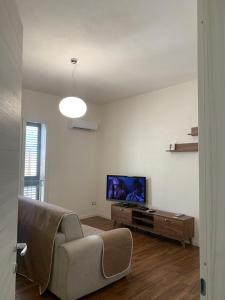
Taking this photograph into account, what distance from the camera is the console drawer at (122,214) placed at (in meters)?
4.40

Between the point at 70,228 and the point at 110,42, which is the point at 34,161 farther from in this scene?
the point at 110,42

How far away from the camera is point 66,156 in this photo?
5.08 meters

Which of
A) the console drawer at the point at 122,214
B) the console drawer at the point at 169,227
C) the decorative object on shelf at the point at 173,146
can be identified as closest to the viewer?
the console drawer at the point at 169,227

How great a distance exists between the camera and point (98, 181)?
5.65 meters

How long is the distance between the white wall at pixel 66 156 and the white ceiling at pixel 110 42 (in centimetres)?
58

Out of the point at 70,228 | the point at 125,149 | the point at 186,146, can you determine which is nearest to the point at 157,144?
the point at 186,146

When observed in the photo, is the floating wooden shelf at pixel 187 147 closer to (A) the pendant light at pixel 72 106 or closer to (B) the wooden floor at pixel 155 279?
(B) the wooden floor at pixel 155 279

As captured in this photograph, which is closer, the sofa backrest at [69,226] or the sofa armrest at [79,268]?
the sofa armrest at [79,268]

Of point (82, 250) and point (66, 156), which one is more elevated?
point (66, 156)

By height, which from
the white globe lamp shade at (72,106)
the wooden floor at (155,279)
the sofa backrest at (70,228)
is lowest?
the wooden floor at (155,279)

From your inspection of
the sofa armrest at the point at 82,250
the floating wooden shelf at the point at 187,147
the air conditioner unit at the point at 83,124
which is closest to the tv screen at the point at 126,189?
the floating wooden shelf at the point at 187,147

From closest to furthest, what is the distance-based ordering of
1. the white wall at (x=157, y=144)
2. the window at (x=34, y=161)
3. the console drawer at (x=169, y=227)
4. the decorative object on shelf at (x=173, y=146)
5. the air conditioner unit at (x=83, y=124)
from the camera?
the console drawer at (x=169, y=227), the white wall at (x=157, y=144), the decorative object on shelf at (x=173, y=146), the window at (x=34, y=161), the air conditioner unit at (x=83, y=124)

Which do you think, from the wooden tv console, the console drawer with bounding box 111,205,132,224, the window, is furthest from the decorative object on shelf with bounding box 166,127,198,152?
the window

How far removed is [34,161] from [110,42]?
9.74 ft
